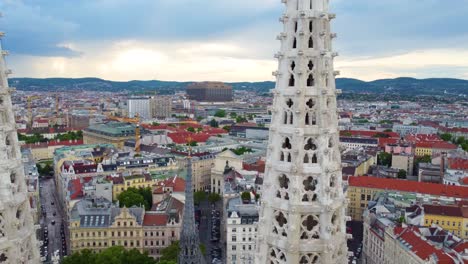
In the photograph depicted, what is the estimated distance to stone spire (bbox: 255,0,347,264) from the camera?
21.2 m

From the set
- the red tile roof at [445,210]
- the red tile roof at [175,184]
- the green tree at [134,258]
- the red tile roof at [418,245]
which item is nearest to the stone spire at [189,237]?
the green tree at [134,258]

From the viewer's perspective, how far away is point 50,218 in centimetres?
11656

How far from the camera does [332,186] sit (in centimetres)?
2233

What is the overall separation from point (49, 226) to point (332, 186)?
332ft

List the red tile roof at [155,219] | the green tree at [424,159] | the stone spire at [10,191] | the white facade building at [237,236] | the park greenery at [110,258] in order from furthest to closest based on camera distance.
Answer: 1. the green tree at [424,159]
2. the red tile roof at [155,219]
3. the white facade building at [237,236]
4. the park greenery at [110,258]
5. the stone spire at [10,191]

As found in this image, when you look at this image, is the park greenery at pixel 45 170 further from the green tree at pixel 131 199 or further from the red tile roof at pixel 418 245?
the red tile roof at pixel 418 245

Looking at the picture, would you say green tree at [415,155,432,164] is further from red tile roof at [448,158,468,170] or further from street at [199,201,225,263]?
street at [199,201,225,263]

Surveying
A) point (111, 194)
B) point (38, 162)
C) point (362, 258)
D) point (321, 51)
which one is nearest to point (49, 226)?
point (111, 194)

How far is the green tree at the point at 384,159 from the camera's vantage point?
169 m

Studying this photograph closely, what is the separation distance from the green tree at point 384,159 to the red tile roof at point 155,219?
100135 millimetres

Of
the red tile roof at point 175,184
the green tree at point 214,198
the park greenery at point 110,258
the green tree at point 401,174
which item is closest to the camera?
the park greenery at point 110,258

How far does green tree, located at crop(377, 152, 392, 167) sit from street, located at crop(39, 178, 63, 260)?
108m

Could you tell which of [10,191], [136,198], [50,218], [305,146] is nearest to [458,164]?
[136,198]

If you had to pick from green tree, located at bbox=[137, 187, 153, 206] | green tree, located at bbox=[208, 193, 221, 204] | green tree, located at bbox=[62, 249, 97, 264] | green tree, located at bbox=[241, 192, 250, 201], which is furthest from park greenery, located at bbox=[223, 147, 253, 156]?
green tree, located at bbox=[62, 249, 97, 264]
